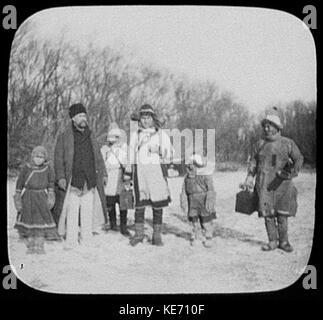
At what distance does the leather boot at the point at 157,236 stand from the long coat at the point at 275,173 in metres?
0.45

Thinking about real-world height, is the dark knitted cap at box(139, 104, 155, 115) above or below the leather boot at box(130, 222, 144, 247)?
above

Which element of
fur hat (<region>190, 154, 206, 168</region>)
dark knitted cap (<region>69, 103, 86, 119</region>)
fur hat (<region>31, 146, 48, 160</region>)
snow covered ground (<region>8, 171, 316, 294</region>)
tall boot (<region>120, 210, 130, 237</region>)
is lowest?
snow covered ground (<region>8, 171, 316, 294</region>)

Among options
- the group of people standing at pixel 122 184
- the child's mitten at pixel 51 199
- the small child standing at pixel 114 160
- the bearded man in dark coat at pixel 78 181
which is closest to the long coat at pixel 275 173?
the group of people standing at pixel 122 184

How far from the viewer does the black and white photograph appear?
2629 millimetres

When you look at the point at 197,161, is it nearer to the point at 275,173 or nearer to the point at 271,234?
the point at 275,173

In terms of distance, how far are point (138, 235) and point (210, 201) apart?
1.14 feet

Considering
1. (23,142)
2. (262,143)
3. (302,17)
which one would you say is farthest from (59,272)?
(302,17)

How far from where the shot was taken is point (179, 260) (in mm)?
2682

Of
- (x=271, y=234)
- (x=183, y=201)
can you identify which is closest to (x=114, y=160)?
(x=183, y=201)

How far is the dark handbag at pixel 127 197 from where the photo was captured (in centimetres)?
269

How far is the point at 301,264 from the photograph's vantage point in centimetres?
271

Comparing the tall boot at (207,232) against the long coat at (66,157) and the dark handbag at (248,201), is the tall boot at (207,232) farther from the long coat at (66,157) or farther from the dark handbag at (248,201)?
the long coat at (66,157)

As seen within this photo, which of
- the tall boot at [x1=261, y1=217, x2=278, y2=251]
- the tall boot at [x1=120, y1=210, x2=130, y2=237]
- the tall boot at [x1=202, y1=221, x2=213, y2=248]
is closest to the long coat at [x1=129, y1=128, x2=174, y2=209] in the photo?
the tall boot at [x1=120, y1=210, x2=130, y2=237]

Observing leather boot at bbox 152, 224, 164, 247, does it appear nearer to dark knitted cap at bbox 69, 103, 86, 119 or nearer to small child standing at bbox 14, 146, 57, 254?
small child standing at bbox 14, 146, 57, 254
